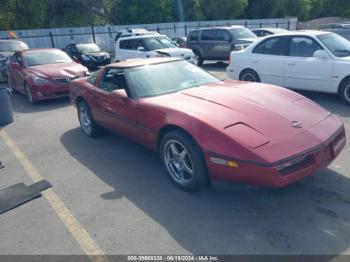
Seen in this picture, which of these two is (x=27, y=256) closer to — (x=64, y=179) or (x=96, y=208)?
(x=96, y=208)

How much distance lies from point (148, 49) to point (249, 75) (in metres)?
5.15

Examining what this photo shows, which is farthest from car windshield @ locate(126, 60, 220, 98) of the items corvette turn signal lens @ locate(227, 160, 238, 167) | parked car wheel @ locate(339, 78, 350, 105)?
parked car wheel @ locate(339, 78, 350, 105)

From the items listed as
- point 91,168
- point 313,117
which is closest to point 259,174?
point 313,117

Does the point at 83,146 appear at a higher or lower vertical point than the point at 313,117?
lower

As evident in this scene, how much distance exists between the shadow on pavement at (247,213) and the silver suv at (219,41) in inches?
413

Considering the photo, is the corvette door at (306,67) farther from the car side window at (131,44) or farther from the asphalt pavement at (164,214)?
the car side window at (131,44)

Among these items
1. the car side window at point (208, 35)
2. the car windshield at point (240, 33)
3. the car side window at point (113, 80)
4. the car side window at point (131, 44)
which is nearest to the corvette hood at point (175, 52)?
the car side window at point (131, 44)

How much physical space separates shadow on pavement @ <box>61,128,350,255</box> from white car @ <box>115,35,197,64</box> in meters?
8.24

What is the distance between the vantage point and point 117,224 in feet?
10.5

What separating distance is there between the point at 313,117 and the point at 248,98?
30.4 inches

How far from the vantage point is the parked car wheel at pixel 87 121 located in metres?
5.64

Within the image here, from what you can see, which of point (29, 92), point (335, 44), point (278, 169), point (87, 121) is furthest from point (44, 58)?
point (278, 169)

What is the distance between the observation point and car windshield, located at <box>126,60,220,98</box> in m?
4.28

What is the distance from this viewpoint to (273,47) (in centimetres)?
780
